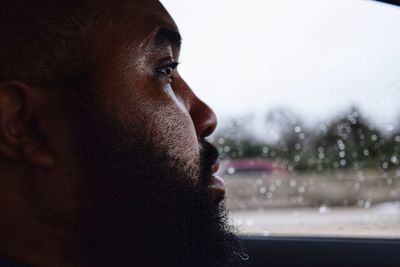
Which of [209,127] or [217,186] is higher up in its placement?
[209,127]

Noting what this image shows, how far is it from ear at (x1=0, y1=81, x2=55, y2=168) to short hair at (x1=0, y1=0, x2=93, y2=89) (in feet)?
0.09

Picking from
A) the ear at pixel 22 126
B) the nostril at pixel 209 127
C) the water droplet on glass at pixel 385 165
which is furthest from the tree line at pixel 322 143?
the ear at pixel 22 126

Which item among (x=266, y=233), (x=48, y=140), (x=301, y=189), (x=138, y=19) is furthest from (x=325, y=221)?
(x=48, y=140)

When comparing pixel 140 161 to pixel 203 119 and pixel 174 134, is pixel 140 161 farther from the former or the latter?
pixel 203 119

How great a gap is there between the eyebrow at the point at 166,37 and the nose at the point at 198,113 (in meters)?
0.13

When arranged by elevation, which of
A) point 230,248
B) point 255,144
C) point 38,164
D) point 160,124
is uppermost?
point 255,144

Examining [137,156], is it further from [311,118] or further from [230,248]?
[311,118]

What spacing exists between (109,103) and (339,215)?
2419 millimetres

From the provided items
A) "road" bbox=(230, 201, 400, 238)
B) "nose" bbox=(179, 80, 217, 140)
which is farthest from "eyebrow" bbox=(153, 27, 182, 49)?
"road" bbox=(230, 201, 400, 238)

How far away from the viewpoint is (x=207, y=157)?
1613 millimetres

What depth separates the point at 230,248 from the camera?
5.22 feet

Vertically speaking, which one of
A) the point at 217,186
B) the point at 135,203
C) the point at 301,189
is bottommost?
the point at 135,203

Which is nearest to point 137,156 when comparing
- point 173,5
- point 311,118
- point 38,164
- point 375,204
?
point 38,164

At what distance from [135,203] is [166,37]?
0.43m
